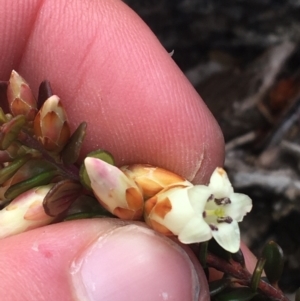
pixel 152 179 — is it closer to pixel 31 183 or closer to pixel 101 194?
pixel 101 194

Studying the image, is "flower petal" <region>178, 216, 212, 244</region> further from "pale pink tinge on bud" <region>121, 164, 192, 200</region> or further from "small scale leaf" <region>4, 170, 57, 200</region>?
"small scale leaf" <region>4, 170, 57, 200</region>

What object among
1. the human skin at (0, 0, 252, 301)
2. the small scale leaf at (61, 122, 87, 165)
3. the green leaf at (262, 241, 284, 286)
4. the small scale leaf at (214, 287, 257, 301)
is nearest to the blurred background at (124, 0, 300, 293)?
the human skin at (0, 0, 252, 301)

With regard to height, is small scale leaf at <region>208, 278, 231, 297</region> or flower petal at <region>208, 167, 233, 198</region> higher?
flower petal at <region>208, 167, 233, 198</region>

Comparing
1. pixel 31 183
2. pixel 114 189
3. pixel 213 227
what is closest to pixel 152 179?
pixel 114 189

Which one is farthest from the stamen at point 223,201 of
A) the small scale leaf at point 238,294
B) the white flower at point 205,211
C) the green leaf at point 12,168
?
the green leaf at point 12,168

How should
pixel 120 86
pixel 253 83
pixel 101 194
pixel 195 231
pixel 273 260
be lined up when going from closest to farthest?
pixel 195 231, pixel 101 194, pixel 273 260, pixel 120 86, pixel 253 83

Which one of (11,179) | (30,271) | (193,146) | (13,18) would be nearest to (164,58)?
(193,146)

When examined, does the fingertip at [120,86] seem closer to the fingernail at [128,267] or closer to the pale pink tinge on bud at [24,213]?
the fingernail at [128,267]
